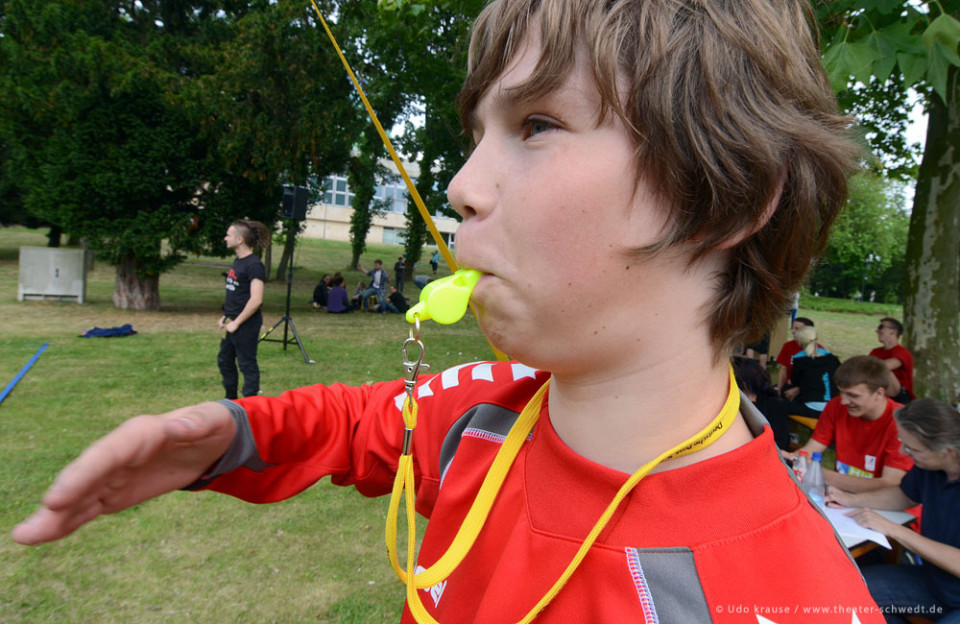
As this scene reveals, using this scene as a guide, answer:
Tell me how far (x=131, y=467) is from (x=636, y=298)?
0.87m

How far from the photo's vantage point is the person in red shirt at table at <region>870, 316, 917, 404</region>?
705cm

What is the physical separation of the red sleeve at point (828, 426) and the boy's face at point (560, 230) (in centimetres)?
534

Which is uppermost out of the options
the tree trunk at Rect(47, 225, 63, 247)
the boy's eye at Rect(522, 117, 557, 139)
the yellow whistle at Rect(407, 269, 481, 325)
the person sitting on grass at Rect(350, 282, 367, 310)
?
the boy's eye at Rect(522, 117, 557, 139)

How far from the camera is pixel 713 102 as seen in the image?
36.1 inches

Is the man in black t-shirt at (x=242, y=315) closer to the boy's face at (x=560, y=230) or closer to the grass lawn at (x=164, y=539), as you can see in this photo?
the grass lawn at (x=164, y=539)

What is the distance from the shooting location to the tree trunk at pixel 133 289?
49.8 ft

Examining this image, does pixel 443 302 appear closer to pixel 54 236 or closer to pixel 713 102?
pixel 713 102

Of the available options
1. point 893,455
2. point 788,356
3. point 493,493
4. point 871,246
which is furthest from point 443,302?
point 871,246

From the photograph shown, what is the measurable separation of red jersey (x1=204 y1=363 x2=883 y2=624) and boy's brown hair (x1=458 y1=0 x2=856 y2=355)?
289 mm

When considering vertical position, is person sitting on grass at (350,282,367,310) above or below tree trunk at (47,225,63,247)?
below

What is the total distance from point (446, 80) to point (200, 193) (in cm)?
673

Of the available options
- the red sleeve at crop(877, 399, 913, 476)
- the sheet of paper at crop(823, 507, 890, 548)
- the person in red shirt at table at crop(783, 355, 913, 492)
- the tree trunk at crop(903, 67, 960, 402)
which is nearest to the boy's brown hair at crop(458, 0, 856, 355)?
the sheet of paper at crop(823, 507, 890, 548)

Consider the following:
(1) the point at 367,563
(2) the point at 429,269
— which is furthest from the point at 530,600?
(2) the point at 429,269

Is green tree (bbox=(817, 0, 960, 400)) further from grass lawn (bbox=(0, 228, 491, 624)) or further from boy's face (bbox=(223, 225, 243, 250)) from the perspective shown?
boy's face (bbox=(223, 225, 243, 250))
